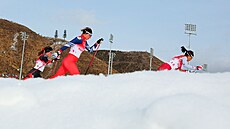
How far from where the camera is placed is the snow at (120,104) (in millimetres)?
1548

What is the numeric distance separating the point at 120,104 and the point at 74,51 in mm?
5639

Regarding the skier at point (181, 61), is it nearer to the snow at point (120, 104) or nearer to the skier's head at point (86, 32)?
the skier's head at point (86, 32)

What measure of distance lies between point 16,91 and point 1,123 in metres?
0.29

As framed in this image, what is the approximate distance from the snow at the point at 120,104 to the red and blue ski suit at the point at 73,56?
4755 millimetres

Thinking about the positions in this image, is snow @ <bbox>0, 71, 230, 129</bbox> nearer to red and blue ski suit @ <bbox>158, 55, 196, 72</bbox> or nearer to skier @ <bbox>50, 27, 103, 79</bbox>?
skier @ <bbox>50, 27, 103, 79</bbox>

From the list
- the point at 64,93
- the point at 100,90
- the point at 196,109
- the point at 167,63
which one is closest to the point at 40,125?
the point at 64,93

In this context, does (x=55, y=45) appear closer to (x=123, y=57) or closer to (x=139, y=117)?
(x=123, y=57)

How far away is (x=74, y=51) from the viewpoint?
7.37 m

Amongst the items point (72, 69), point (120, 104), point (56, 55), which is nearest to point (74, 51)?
point (72, 69)

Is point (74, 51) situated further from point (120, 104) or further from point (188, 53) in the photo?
point (120, 104)

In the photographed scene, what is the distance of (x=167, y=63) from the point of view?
370 inches

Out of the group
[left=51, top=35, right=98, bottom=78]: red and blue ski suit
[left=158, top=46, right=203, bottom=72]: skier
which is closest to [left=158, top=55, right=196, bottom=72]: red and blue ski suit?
[left=158, top=46, right=203, bottom=72]: skier

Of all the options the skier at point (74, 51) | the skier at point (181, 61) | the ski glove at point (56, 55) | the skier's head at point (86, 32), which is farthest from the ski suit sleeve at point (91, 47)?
the skier at point (181, 61)

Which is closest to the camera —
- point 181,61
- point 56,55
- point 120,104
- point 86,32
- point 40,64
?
point 120,104
